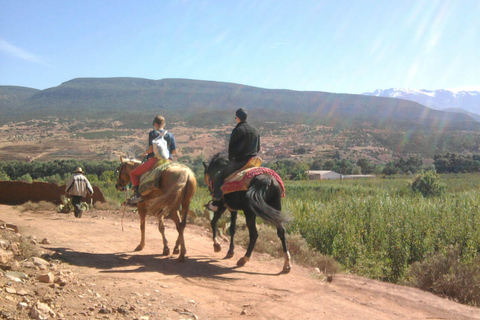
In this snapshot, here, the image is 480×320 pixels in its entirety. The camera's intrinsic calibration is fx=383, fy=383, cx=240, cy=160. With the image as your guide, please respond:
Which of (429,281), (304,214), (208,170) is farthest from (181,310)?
(304,214)

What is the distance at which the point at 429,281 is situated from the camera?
808 centimetres

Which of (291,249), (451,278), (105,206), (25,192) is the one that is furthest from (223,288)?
(25,192)

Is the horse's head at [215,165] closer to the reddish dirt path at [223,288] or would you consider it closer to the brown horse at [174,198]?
the brown horse at [174,198]

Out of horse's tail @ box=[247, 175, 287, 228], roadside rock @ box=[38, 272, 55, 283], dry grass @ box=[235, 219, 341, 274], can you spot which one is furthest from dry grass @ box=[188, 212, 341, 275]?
roadside rock @ box=[38, 272, 55, 283]

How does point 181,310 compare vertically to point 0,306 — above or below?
below

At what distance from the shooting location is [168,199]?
7.31 metres

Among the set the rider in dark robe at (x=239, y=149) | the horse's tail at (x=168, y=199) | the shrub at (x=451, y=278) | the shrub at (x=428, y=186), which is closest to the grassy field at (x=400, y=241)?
the shrub at (x=451, y=278)

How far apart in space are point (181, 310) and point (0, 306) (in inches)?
81.2

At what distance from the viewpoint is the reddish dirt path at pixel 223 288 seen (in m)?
5.31

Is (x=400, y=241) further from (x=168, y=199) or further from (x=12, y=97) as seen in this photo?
(x=12, y=97)

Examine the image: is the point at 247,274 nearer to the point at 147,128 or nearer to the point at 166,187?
the point at 166,187

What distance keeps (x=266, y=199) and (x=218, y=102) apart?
441 ft

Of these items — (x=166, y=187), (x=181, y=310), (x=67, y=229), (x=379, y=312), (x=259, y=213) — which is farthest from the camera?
(x=67, y=229)

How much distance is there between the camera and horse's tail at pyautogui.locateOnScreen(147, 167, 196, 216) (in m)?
7.28
